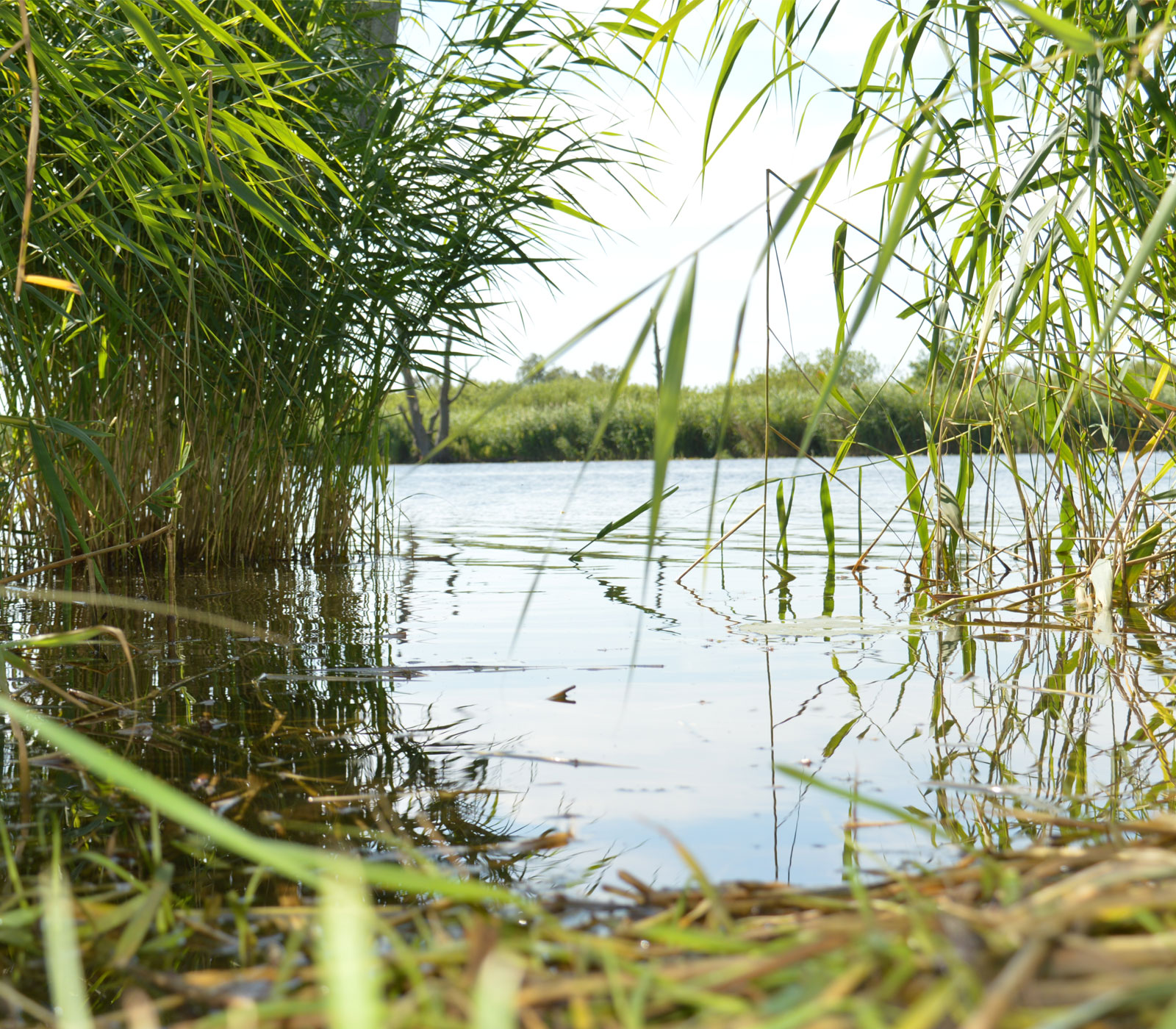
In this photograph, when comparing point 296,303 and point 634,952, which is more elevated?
point 296,303

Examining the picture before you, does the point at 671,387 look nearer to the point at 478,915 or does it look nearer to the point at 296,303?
the point at 478,915

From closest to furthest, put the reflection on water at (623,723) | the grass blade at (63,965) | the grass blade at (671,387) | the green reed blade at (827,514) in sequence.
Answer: the grass blade at (63,965) → the grass blade at (671,387) → the reflection on water at (623,723) → the green reed blade at (827,514)

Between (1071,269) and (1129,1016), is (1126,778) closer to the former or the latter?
(1129,1016)

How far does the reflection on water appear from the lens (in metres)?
1.22

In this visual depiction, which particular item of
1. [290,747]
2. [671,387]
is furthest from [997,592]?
[671,387]

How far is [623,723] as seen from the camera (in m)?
1.73

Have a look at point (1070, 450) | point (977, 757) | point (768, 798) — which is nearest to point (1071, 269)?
point (1070, 450)

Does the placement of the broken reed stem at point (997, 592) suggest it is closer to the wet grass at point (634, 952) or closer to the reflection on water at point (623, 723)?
the reflection on water at point (623, 723)

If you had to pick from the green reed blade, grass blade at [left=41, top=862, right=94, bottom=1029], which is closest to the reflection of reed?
grass blade at [left=41, top=862, right=94, bottom=1029]

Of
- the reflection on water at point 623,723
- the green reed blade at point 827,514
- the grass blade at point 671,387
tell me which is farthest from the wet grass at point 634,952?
the green reed blade at point 827,514

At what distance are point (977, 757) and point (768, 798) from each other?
39cm

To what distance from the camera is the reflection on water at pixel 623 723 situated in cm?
122

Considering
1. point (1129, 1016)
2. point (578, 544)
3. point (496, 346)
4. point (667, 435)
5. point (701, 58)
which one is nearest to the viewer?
point (1129, 1016)

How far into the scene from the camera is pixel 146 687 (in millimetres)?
2012
